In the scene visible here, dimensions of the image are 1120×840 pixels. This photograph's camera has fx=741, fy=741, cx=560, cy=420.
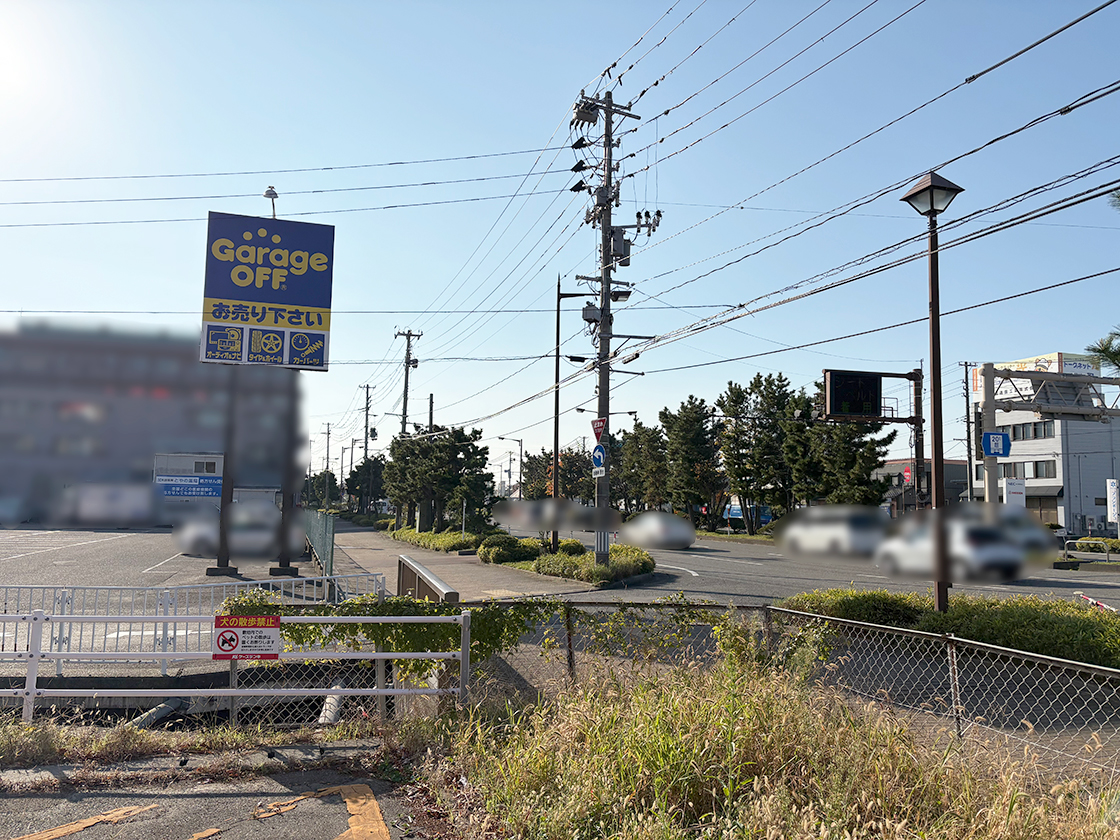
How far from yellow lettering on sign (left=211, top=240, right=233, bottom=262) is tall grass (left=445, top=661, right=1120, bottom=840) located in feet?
53.8

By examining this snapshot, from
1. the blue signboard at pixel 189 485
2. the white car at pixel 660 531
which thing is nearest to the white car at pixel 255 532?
the blue signboard at pixel 189 485

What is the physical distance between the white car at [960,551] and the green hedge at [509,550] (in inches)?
678

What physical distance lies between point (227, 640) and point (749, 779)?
14.1 ft

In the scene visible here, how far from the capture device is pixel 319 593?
53.9 feet

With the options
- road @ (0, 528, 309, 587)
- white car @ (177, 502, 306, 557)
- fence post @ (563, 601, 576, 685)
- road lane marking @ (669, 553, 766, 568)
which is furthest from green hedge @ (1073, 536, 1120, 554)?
fence post @ (563, 601, 576, 685)

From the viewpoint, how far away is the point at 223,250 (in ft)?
60.4

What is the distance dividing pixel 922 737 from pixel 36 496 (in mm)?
10676

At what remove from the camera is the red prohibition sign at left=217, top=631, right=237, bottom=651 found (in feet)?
20.2

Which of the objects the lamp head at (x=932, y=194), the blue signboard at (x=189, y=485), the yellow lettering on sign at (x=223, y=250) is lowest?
the blue signboard at (x=189, y=485)

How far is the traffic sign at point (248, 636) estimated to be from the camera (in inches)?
243

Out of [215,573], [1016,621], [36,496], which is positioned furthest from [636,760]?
[215,573]

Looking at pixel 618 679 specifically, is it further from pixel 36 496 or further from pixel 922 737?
pixel 36 496

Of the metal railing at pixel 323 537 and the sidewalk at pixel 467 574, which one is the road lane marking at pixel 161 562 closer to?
the metal railing at pixel 323 537

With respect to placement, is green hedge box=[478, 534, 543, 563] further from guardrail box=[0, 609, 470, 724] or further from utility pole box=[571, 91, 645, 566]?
guardrail box=[0, 609, 470, 724]
